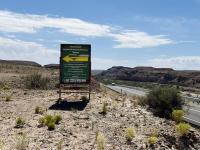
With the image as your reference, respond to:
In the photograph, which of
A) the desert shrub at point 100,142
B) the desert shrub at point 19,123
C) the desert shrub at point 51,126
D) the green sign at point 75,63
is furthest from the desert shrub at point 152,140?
the green sign at point 75,63

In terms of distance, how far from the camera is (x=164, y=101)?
33.0 metres

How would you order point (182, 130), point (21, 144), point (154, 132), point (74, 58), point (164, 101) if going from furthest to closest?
point (164, 101), point (74, 58), point (182, 130), point (154, 132), point (21, 144)

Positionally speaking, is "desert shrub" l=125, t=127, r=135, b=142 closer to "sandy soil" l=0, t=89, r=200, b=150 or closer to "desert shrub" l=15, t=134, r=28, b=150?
"sandy soil" l=0, t=89, r=200, b=150

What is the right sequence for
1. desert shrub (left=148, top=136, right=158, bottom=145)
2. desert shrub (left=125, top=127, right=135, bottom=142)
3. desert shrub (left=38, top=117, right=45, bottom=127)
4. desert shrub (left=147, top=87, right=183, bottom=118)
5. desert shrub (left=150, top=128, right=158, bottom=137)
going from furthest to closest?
desert shrub (left=147, top=87, right=183, bottom=118) < desert shrub (left=38, top=117, right=45, bottom=127) < desert shrub (left=150, top=128, right=158, bottom=137) < desert shrub (left=125, top=127, right=135, bottom=142) < desert shrub (left=148, top=136, right=158, bottom=145)

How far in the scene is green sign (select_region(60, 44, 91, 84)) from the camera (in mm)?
27391

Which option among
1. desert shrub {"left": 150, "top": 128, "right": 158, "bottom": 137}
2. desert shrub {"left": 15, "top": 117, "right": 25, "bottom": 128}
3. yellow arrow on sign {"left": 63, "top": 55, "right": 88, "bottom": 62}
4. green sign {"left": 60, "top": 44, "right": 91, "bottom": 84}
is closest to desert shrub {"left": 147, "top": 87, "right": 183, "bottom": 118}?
green sign {"left": 60, "top": 44, "right": 91, "bottom": 84}

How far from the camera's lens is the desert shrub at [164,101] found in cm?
3222

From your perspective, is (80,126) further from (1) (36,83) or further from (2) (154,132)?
(1) (36,83)

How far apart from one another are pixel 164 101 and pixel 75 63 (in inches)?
342

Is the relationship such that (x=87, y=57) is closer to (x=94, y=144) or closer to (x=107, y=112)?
(x=107, y=112)

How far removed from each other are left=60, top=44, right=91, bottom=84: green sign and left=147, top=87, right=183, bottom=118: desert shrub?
6757mm

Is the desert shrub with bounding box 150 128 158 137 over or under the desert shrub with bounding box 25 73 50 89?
under

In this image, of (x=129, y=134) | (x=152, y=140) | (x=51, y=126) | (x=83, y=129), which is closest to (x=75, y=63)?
(x=83, y=129)

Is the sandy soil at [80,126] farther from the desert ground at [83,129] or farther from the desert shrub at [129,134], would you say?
the desert shrub at [129,134]
